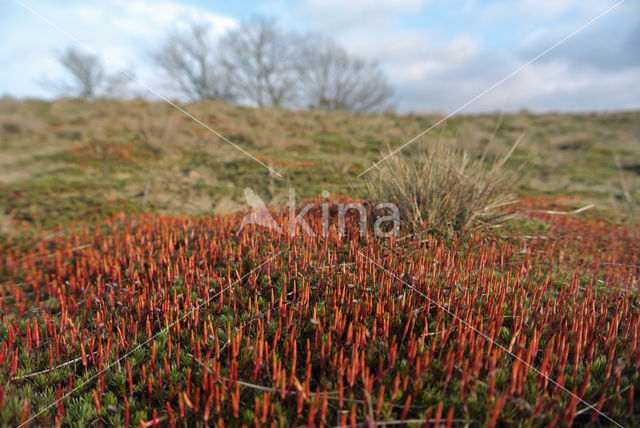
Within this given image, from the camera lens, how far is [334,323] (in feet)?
9.41

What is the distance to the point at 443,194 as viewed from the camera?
5359mm

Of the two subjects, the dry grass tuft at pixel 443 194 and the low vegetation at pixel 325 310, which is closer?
the low vegetation at pixel 325 310

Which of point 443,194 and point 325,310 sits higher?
point 443,194

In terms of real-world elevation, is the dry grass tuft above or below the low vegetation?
above

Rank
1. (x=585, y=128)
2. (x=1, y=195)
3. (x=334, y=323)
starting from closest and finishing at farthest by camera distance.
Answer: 1. (x=334, y=323)
2. (x=1, y=195)
3. (x=585, y=128)

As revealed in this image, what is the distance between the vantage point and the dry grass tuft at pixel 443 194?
17.2 feet

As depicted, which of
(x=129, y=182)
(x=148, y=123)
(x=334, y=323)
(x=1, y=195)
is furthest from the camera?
(x=148, y=123)

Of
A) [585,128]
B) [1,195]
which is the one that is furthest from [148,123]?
[585,128]

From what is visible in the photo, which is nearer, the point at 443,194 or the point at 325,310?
the point at 325,310

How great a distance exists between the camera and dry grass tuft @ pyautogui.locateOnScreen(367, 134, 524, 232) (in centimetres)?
524

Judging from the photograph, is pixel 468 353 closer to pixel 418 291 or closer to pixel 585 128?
pixel 418 291

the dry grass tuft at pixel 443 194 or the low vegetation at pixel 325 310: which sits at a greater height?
the dry grass tuft at pixel 443 194

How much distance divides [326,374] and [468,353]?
1.02 metres

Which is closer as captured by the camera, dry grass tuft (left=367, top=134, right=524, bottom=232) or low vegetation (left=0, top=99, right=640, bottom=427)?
low vegetation (left=0, top=99, right=640, bottom=427)
